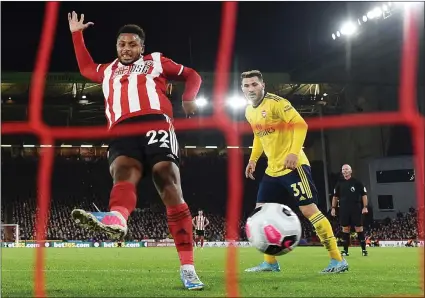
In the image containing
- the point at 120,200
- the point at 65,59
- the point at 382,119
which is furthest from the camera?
the point at 65,59

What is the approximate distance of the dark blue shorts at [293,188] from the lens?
16.1ft

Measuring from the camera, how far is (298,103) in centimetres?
2327

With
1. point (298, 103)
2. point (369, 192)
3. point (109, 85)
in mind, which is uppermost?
point (298, 103)

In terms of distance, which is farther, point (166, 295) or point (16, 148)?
point (16, 148)

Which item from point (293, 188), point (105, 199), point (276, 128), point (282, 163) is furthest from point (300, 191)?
point (105, 199)

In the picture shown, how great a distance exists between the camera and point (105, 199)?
843 inches

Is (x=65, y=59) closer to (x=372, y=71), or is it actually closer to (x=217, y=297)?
(x=372, y=71)

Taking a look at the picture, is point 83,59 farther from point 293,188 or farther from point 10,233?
point 10,233

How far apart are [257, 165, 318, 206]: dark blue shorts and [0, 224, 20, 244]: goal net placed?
48.0ft

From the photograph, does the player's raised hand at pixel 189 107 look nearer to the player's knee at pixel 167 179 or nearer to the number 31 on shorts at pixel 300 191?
the player's knee at pixel 167 179

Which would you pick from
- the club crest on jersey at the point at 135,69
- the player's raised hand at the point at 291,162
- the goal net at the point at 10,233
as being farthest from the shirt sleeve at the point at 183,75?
the goal net at the point at 10,233

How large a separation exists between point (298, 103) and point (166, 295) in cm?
2062

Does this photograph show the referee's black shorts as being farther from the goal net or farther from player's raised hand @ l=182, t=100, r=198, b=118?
the goal net

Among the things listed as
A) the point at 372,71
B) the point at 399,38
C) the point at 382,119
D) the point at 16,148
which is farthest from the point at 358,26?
the point at 382,119
